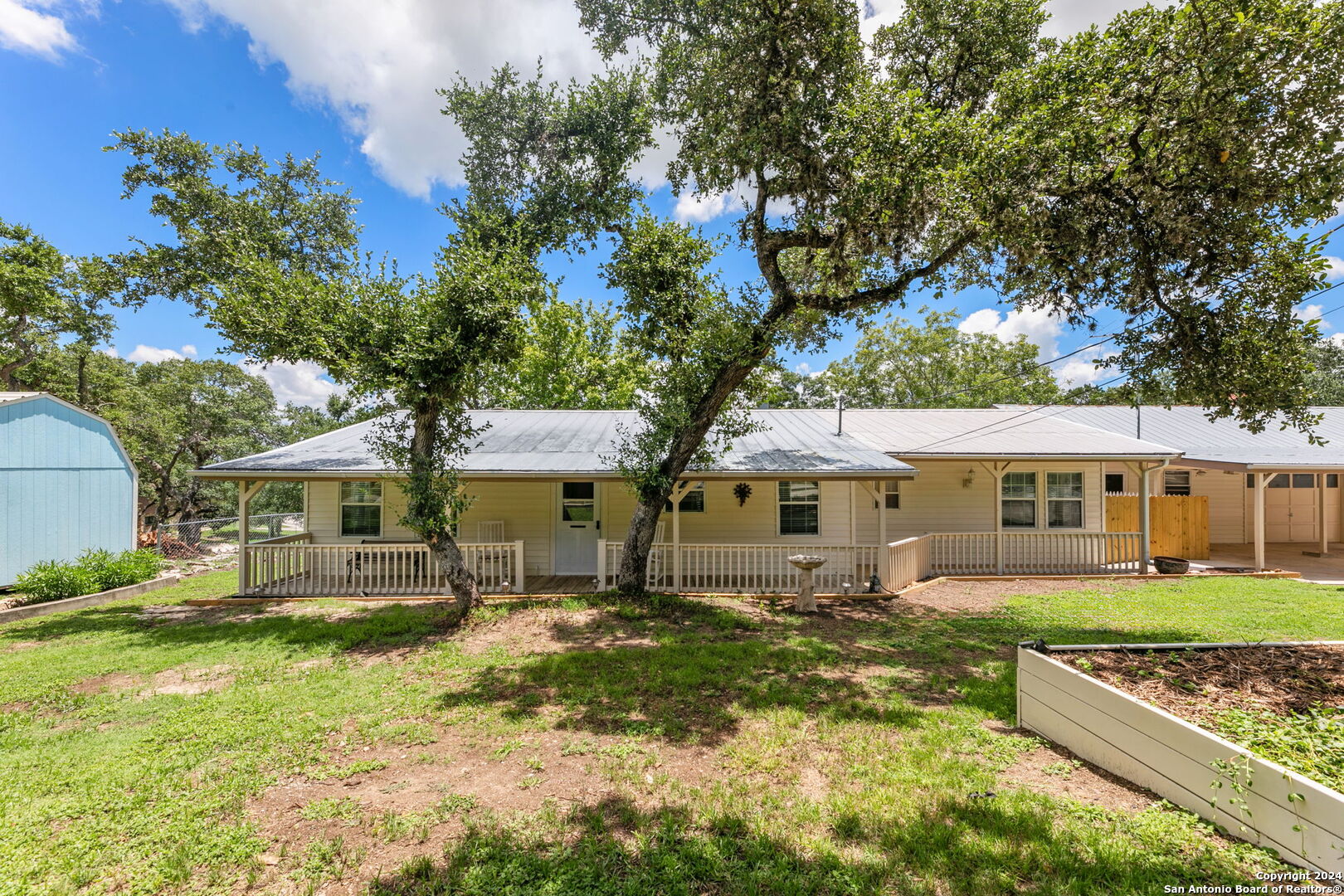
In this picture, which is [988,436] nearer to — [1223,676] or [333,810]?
[1223,676]

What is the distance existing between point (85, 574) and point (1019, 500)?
18.9m

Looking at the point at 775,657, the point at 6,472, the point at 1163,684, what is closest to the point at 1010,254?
the point at 1163,684

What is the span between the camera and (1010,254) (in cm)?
702

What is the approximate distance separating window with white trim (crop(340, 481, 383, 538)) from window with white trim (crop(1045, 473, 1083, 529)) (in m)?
15.0

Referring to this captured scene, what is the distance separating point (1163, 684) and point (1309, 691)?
96cm

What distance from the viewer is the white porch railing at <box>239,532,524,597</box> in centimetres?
977

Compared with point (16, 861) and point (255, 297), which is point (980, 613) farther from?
point (255, 297)

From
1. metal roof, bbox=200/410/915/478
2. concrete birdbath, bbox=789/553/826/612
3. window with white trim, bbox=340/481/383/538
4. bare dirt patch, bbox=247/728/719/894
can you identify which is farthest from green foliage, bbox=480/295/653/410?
bare dirt patch, bbox=247/728/719/894

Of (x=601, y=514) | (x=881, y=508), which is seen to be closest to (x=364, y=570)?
(x=601, y=514)

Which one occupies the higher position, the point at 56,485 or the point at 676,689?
the point at 56,485

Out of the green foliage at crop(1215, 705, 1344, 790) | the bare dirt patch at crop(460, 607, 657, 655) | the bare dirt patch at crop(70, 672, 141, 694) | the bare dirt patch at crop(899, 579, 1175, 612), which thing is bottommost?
the bare dirt patch at crop(899, 579, 1175, 612)

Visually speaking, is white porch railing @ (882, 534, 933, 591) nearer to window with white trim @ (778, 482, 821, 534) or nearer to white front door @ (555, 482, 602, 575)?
window with white trim @ (778, 482, 821, 534)

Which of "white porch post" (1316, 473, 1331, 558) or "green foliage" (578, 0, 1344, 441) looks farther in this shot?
"white porch post" (1316, 473, 1331, 558)

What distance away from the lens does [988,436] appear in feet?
Answer: 38.8
